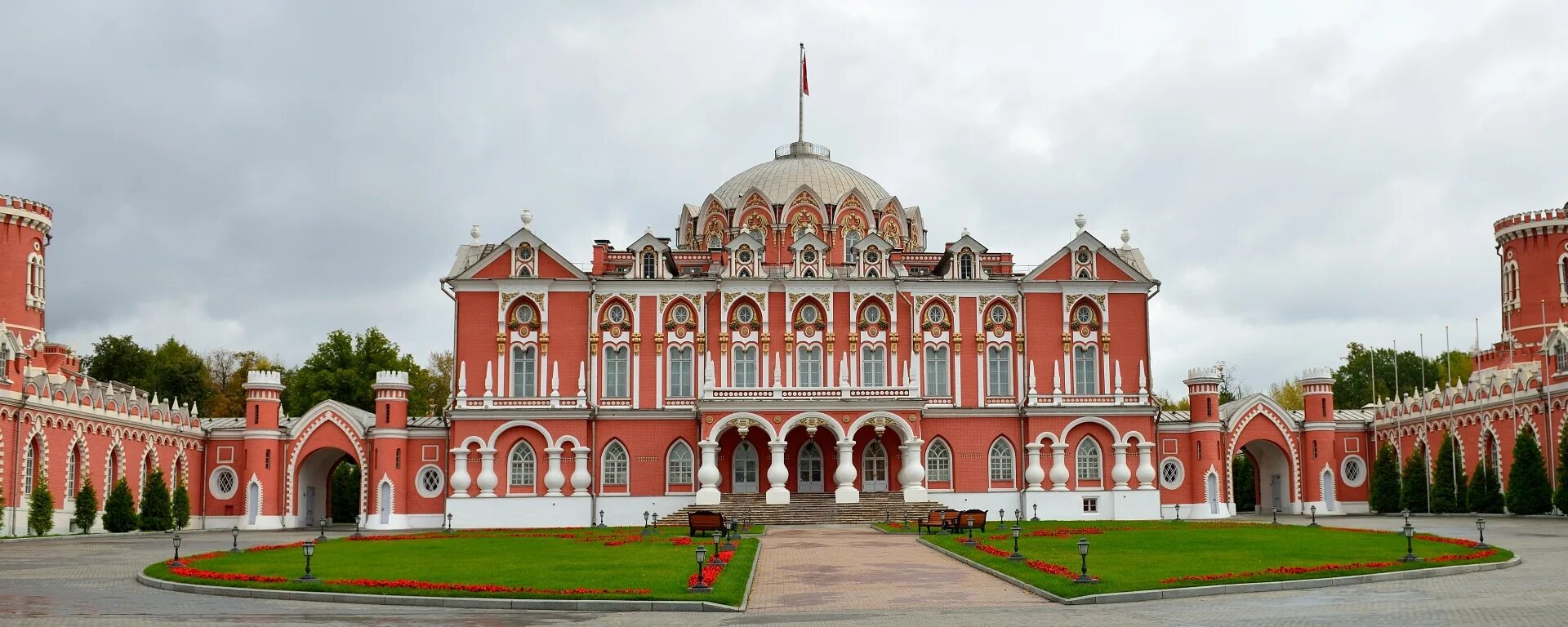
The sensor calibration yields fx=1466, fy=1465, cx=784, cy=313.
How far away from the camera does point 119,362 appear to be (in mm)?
78562

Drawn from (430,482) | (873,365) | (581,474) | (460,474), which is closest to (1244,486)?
(873,365)

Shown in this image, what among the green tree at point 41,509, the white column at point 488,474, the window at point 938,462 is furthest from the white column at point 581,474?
the green tree at point 41,509

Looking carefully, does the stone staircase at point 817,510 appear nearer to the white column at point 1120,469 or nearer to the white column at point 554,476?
the white column at point 554,476

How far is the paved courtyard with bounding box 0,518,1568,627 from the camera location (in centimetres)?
1980

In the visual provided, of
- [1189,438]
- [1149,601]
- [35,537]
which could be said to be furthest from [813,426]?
[1149,601]

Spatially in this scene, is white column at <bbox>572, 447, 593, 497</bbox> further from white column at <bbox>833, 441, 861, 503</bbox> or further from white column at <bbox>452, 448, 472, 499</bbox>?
white column at <bbox>833, 441, 861, 503</bbox>

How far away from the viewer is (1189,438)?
57375 mm

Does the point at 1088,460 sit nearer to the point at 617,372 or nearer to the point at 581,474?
the point at 617,372

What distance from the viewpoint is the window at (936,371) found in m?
56.5

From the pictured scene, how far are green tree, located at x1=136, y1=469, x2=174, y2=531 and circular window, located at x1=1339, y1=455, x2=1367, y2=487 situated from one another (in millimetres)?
47167

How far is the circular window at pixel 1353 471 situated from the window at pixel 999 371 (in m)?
16.7

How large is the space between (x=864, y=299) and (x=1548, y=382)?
24.4 m

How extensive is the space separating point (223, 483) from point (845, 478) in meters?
25.5

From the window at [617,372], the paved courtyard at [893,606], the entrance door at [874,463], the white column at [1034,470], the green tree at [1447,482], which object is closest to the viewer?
the paved courtyard at [893,606]
